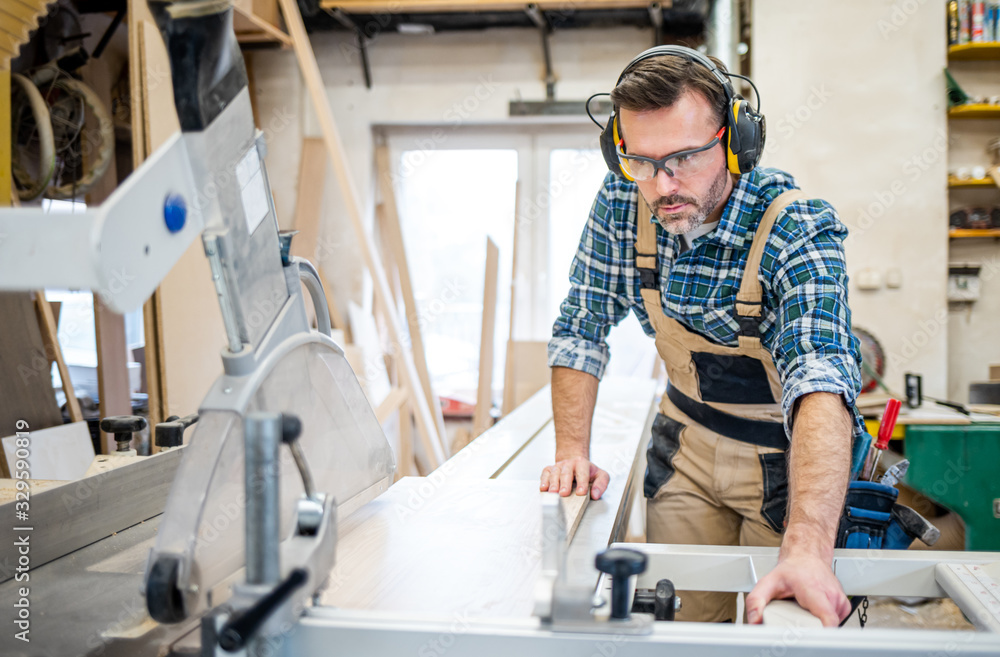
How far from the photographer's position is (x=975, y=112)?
387cm

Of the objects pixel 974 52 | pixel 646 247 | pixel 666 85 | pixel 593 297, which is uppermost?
pixel 974 52

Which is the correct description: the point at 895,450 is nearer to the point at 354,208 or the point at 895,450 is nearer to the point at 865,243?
the point at 865,243

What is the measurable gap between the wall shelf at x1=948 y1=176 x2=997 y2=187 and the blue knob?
4374 mm

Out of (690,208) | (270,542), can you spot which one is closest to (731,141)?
(690,208)

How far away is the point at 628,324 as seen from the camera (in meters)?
4.96

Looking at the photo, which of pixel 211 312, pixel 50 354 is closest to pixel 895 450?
pixel 211 312

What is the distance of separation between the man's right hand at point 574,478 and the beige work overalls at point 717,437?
365 millimetres

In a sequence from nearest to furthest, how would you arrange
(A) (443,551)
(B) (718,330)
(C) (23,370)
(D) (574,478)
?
(A) (443,551), (D) (574,478), (B) (718,330), (C) (23,370)

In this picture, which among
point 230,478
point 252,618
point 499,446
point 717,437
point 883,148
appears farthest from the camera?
point 883,148

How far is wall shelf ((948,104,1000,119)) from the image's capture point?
149 inches

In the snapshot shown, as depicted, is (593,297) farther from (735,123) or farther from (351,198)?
(351,198)

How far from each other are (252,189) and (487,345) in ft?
12.0

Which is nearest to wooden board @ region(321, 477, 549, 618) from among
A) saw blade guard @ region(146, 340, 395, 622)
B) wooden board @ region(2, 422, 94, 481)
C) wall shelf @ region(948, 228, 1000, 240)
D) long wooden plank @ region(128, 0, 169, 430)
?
saw blade guard @ region(146, 340, 395, 622)

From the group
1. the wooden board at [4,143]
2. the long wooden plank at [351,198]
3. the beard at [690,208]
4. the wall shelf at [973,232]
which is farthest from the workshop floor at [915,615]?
the wooden board at [4,143]
